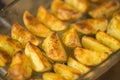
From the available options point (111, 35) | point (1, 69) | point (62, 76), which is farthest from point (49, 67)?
point (111, 35)

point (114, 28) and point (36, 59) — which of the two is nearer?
point (36, 59)

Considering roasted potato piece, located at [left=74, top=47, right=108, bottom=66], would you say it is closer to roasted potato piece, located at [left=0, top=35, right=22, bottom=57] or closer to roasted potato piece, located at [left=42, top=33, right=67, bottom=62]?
roasted potato piece, located at [left=42, top=33, right=67, bottom=62]

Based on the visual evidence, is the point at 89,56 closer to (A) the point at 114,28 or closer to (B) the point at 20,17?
(A) the point at 114,28

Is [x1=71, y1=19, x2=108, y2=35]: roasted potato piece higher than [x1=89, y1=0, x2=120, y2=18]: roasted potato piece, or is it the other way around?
[x1=89, y1=0, x2=120, y2=18]: roasted potato piece

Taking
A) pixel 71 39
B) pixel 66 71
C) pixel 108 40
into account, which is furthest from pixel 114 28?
pixel 66 71

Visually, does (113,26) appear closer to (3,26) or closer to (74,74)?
(74,74)

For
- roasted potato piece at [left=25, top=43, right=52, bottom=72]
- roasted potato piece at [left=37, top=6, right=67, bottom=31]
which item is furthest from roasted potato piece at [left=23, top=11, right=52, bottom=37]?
roasted potato piece at [left=25, top=43, right=52, bottom=72]
